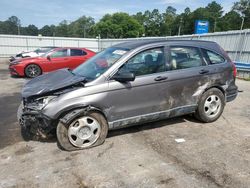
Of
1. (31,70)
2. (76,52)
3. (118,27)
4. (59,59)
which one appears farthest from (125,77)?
(118,27)

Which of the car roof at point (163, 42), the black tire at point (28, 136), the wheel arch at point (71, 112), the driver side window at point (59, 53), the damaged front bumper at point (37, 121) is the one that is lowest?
the black tire at point (28, 136)


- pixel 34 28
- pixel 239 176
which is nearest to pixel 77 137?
pixel 239 176

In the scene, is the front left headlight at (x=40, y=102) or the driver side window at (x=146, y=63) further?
the driver side window at (x=146, y=63)

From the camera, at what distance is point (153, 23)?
10481cm

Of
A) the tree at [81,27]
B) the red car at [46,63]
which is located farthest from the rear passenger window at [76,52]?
the tree at [81,27]

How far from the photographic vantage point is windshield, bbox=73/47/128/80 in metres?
3.96

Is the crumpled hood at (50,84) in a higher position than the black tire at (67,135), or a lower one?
higher

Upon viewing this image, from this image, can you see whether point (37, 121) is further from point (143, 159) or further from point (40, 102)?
point (143, 159)

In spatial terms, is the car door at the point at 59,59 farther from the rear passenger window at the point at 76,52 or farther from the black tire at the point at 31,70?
the black tire at the point at 31,70

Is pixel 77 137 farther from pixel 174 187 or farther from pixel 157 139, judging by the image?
pixel 174 187

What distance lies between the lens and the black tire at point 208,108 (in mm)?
4656

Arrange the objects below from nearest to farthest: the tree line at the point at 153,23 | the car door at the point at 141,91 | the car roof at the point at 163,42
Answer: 1. the car door at the point at 141,91
2. the car roof at the point at 163,42
3. the tree line at the point at 153,23

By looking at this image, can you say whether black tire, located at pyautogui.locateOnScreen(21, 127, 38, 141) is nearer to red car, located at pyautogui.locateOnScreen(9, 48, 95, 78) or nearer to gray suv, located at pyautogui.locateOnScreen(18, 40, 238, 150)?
gray suv, located at pyautogui.locateOnScreen(18, 40, 238, 150)

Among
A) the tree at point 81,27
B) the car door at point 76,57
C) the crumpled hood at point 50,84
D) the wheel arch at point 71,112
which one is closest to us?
the wheel arch at point 71,112
